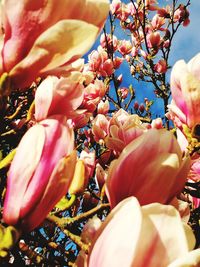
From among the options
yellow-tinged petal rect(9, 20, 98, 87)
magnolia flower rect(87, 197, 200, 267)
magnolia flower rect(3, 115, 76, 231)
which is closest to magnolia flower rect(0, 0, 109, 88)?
yellow-tinged petal rect(9, 20, 98, 87)

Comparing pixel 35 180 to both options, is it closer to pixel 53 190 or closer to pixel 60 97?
pixel 53 190

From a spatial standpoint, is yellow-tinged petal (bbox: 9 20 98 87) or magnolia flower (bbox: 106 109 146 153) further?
magnolia flower (bbox: 106 109 146 153)

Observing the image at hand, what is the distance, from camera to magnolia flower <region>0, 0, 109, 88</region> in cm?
62

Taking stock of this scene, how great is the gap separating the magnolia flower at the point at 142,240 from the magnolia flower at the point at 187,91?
575mm

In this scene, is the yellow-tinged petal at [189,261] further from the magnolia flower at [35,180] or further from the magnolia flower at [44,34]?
the magnolia flower at [44,34]

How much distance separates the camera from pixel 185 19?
460 centimetres

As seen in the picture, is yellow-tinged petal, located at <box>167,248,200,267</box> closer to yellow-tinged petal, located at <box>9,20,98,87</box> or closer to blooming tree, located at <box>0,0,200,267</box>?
blooming tree, located at <box>0,0,200,267</box>

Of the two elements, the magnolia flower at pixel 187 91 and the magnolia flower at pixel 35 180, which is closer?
the magnolia flower at pixel 35 180

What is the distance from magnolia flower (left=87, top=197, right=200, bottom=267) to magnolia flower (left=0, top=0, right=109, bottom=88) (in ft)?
0.79

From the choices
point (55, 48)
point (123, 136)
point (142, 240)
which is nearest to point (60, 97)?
point (55, 48)

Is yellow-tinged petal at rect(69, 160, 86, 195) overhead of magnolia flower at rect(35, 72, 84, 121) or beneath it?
beneath

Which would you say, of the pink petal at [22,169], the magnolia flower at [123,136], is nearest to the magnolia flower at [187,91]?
the magnolia flower at [123,136]

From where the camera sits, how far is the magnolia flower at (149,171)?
2.24ft

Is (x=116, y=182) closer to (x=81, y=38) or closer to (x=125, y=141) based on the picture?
(x=81, y=38)
